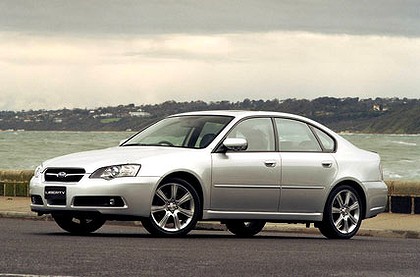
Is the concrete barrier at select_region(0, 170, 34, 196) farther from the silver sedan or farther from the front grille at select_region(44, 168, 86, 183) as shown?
the front grille at select_region(44, 168, 86, 183)

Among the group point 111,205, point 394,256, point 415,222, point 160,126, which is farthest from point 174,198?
point 415,222

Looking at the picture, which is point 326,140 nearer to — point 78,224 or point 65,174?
point 78,224

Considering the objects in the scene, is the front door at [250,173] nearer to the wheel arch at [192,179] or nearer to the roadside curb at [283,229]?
the wheel arch at [192,179]

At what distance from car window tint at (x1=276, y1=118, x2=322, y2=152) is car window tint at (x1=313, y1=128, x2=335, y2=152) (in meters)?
0.11

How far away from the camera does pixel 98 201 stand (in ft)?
46.2

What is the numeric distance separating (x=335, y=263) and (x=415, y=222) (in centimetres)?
775

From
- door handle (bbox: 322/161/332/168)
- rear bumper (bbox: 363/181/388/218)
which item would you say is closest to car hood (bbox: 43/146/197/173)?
door handle (bbox: 322/161/332/168)

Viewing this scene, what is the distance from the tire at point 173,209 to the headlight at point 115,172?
1.18 feet

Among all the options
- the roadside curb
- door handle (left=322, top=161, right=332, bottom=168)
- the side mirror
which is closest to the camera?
the side mirror

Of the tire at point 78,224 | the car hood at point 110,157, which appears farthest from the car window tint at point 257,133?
the tire at point 78,224

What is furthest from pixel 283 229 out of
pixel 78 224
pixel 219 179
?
pixel 78 224

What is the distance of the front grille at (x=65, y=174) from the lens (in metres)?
14.1

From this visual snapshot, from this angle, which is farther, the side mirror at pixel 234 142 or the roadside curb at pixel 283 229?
the roadside curb at pixel 283 229

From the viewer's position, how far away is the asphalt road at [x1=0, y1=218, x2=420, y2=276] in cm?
1050
